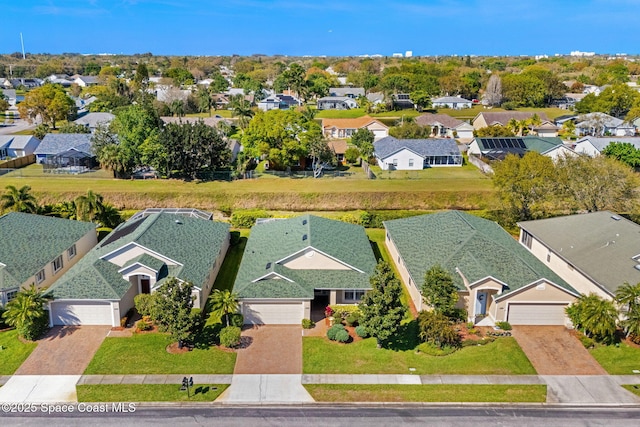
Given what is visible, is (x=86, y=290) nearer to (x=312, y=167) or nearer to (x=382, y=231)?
(x=382, y=231)

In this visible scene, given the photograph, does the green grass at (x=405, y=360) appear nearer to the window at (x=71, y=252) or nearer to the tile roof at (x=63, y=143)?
the window at (x=71, y=252)

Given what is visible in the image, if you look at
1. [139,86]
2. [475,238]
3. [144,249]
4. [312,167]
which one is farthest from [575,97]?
[144,249]

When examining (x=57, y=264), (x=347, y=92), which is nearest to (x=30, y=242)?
(x=57, y=264)

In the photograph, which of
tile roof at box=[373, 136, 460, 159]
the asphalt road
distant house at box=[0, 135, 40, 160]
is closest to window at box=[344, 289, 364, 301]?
the asphalt road

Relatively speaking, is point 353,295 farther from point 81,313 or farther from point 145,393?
point 81,313

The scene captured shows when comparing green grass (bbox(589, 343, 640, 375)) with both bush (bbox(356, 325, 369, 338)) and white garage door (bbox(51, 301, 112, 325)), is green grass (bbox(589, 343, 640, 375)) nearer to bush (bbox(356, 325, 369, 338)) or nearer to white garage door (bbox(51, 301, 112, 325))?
bush (bbox(356, 325, 369, 338))

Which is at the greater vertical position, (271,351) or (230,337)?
(230,337)
